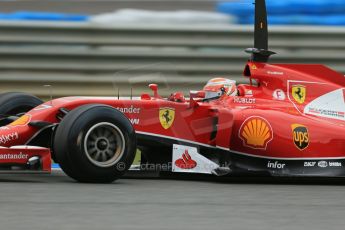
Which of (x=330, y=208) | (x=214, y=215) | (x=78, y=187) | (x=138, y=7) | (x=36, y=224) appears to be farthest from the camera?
Answer: (x=138, y=7)

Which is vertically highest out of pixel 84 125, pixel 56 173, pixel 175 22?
pixel 175 22

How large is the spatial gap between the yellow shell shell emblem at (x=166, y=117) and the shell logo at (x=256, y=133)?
651mm

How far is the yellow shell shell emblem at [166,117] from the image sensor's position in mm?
8289

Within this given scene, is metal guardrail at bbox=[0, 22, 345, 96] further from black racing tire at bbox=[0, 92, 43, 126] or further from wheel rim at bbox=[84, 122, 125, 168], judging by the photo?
wheel rim at bbox=[84, 122, 125, 168]

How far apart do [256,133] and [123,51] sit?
4.75 m

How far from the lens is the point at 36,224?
17.6 feet

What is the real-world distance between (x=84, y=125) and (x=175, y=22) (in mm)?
6404

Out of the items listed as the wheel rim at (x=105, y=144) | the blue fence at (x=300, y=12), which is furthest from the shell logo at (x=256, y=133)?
the blue fence at (x=300, y=12)

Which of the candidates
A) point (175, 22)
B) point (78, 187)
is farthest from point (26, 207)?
point (175, 22)

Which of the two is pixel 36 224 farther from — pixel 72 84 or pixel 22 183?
pixel 72 84

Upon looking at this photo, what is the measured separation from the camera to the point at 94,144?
24.8 feet

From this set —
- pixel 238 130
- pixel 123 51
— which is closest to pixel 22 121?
pixel 238 130

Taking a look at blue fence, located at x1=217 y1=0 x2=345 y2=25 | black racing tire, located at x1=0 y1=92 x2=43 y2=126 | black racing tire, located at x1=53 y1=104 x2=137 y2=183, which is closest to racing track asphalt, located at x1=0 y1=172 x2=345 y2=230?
black racing tire, located at x1=53 y1=104 x2=137 y2=183

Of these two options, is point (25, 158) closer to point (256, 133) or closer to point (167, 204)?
point (167, 204)
